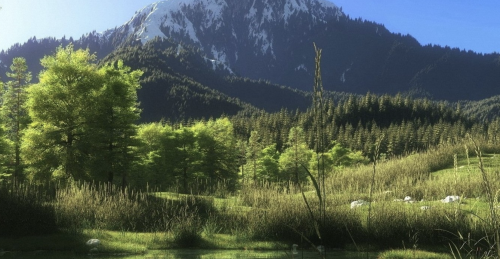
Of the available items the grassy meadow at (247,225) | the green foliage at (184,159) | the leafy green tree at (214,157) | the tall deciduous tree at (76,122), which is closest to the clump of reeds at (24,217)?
the grassy meadow at (247,225)

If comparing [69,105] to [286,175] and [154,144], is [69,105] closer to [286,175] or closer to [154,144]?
[154,144]

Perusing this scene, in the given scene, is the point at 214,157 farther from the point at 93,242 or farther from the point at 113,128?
the point at 93,242

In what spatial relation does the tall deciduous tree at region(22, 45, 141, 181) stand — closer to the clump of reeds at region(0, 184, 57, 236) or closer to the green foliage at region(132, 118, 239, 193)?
the clump of reeds at region(0, 184, 57, 236)

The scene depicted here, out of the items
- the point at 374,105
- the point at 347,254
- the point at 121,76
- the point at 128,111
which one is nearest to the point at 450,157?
the point at 347,254

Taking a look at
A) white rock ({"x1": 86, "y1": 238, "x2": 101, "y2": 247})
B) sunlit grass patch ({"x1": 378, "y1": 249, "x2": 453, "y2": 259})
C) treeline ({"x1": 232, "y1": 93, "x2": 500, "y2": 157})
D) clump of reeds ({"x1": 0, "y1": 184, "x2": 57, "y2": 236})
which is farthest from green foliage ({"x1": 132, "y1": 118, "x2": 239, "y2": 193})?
treeline ({"x1": 232, "y1": 93, "x2": 500, "y2": 157})

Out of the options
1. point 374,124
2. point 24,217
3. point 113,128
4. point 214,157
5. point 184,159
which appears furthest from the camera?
point 374,124

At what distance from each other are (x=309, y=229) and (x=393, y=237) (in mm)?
2689

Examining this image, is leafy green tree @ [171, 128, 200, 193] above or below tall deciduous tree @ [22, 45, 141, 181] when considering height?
below

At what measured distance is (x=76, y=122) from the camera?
24.7 meters

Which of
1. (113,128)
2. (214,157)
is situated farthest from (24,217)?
(214,157)

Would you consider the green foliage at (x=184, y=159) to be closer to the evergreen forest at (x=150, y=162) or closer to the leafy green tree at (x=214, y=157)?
the leafy green tree at (x=214, y=157)

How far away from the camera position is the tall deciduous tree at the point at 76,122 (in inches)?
926

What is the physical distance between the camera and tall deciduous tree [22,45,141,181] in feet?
77.2

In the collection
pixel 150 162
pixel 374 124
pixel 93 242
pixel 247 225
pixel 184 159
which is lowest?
pixel 150 162
